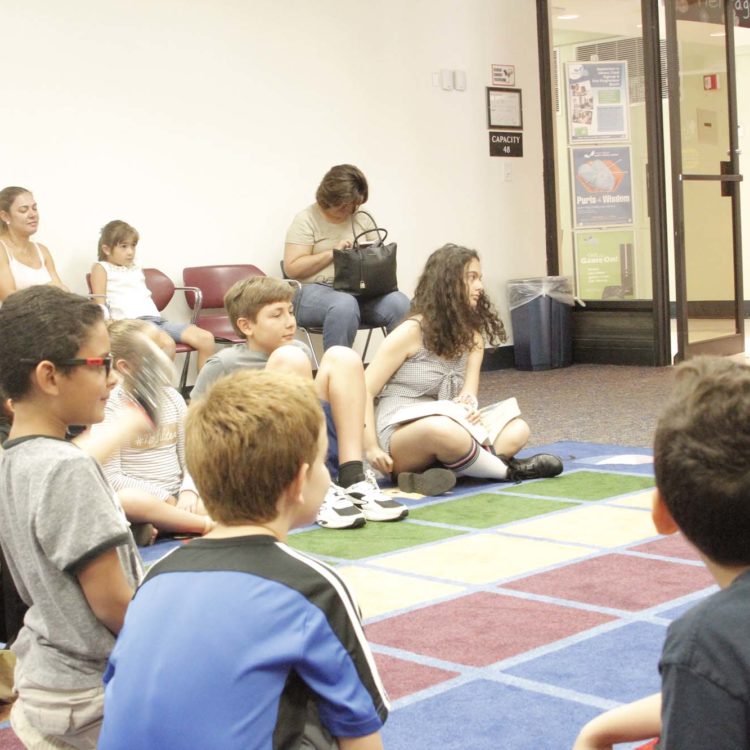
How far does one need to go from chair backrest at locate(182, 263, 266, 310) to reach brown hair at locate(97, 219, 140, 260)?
503 millimetres

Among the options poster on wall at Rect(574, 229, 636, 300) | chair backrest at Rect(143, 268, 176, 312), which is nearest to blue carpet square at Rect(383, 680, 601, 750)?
chair backrest at Rect(143, 268, 176, 312)

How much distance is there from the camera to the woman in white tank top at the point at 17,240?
524cm

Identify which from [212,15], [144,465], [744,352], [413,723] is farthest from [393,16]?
[413,723]

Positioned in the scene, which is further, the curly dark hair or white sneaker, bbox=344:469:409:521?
the curly dark hair

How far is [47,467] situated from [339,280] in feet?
15.1

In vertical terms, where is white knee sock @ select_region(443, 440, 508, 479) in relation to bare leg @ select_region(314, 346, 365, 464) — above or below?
below

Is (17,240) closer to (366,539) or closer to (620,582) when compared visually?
(366,539)

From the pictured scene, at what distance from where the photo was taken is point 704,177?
7.27m

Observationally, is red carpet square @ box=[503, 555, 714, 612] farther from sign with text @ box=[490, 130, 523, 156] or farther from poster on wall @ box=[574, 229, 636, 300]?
sign with text @ box=[490, 130, 523, 156]

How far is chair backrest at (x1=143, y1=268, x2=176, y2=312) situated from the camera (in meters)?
5.85

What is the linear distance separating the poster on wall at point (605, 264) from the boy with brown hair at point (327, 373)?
167 inches

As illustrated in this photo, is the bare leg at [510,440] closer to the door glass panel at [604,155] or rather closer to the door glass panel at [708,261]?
the door glass panel at [708,261]

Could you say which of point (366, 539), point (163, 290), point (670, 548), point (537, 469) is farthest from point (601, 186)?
point (670, 548)

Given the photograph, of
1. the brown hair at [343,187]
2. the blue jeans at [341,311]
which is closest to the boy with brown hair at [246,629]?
the blue jeans at [341,311]
